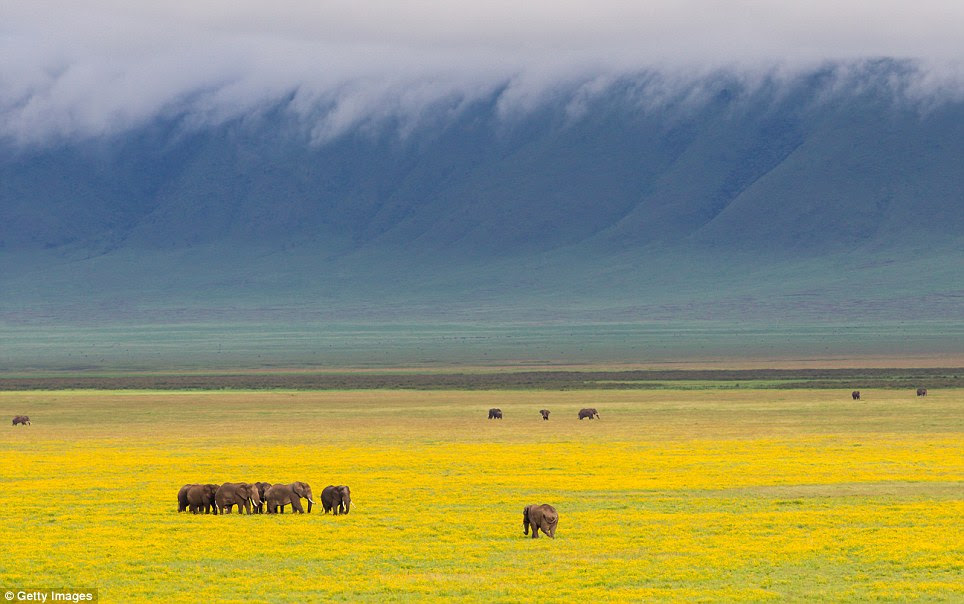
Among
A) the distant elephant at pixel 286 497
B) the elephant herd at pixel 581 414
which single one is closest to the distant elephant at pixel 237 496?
the distant elephant at pixel 286 497

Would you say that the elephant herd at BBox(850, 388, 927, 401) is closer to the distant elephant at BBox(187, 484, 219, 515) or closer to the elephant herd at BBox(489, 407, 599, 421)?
the elephant herd at BBox(489, 407, 599, 421)

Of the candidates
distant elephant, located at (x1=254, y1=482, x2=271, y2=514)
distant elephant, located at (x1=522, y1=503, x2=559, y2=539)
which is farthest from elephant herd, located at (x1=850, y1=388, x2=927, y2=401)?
distant elephant, located at (x1=522, y1=503, x2=559, y2=539)

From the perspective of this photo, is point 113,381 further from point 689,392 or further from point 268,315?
point 268,315

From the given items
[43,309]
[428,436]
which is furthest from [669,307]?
[428,436]

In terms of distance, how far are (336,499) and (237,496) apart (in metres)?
1.54

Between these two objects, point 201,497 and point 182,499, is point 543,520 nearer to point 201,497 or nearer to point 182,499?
point 201,497

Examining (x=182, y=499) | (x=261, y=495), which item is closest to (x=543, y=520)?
(x=261, y=495)

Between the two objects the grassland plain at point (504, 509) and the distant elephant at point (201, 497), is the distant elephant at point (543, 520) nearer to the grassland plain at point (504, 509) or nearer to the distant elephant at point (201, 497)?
the grassland plain at point (504, 509)

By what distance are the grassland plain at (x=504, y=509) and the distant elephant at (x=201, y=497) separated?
46 centimetres

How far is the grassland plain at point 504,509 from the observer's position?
63.6 feet

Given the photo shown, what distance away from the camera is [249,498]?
84.0 ft

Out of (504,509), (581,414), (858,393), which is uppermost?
(858,393)

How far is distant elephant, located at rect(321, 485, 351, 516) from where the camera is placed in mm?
25344

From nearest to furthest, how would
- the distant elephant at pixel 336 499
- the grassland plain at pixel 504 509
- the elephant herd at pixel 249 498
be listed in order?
the grassland plain at pixel 504 509
the distant elephant at pixel 336 499
the elephant herd at pixel 249 498
